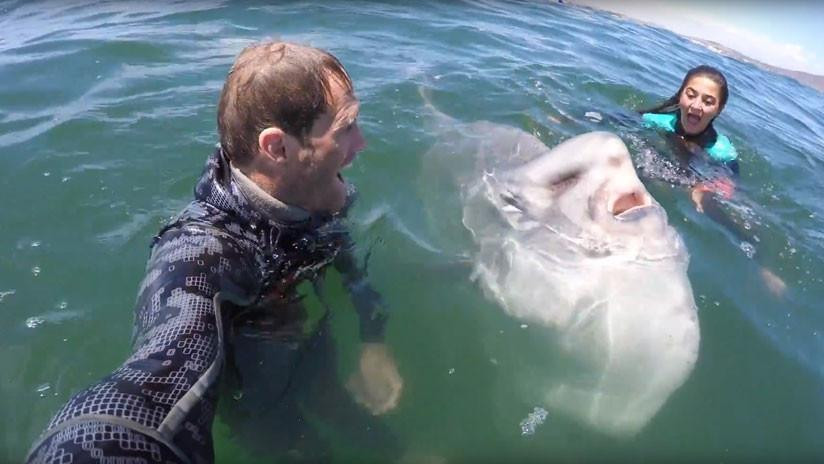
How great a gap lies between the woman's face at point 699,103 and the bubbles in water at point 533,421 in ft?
16.7

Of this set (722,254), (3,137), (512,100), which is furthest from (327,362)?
(512,100)

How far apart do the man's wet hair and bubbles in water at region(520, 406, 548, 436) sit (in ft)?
6.07

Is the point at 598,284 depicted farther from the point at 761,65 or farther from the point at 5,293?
the point at 761,65

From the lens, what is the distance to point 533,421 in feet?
10.9

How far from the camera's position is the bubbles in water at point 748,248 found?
534 cm

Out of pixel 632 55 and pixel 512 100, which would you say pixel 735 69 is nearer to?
pixel 632 55

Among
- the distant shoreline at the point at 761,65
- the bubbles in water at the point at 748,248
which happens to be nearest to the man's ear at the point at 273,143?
the bubbles in water at the point at 748,248

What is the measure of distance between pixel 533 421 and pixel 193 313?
73.4 inches

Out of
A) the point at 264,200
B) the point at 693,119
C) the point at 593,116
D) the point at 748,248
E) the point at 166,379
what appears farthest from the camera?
the point at 593,116

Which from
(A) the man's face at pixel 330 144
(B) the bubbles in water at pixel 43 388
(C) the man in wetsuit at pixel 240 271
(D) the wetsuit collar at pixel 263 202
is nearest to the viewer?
(C) the man in wetsuit at pixel 240 271

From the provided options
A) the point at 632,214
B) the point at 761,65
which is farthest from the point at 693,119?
the point at 761,65

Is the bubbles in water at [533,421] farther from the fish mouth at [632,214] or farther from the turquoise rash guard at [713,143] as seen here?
the turquoise rash guard at [713,143]

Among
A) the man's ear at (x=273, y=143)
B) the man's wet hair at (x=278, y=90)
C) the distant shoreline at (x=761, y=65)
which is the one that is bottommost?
the distant shoreline at (x=761, y=65)

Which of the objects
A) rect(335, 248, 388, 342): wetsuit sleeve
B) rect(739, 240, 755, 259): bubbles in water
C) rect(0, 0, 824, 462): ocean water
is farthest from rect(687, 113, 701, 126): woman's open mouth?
rect(335, 248, 388, 342): wetsuit sleeve
